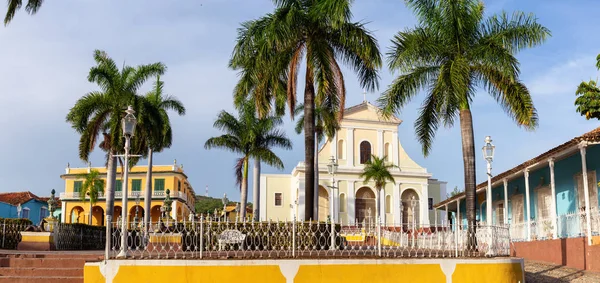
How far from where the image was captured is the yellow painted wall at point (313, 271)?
11.0 meters

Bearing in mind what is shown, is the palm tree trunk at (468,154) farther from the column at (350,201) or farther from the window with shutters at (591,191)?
the column at (350,201)

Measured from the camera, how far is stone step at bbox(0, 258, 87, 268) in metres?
12.6

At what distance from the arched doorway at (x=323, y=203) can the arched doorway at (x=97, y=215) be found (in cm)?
2280

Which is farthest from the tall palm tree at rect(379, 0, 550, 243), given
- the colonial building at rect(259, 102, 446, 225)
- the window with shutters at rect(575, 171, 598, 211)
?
the colonial building at rect(259, 102, 446, 225)

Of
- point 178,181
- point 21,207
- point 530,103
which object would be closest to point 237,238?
point 530,103

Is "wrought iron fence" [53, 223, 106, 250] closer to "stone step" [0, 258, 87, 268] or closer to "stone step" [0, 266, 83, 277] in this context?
"stone step" [0, 258, 87, 268]

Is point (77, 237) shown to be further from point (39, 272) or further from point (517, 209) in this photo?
point (517, 209)

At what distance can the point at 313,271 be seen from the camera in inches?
451

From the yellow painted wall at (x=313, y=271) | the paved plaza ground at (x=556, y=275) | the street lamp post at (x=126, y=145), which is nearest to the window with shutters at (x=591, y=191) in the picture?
the paved plaza ground at (x=556, y=275)

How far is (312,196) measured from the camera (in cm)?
1642

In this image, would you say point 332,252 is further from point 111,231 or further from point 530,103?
point 530,103

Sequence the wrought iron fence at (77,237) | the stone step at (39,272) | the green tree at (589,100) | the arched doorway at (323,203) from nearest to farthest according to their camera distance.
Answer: the green tree at (589,100)
the stone step at (39,272)
the wrought iron fence at (77,237)
the arched doorway at (323,203)

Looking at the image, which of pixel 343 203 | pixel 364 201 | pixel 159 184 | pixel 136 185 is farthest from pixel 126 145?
pixel 136 185

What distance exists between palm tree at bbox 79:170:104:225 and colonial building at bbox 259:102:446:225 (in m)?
14.9
